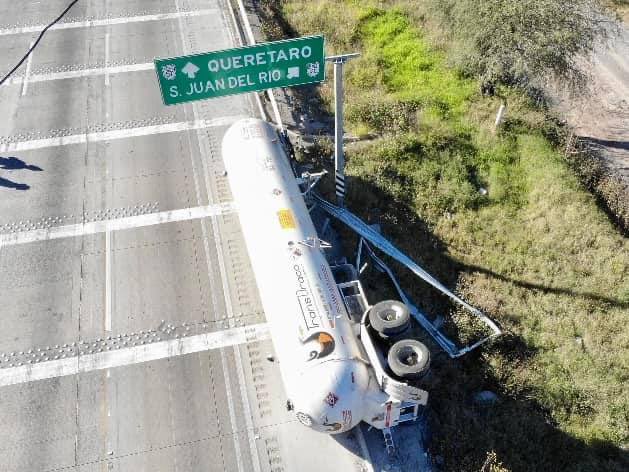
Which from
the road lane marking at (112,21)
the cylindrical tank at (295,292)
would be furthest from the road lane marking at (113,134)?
the road lane marking at (112,21)

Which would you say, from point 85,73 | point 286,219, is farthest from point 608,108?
point 85,73

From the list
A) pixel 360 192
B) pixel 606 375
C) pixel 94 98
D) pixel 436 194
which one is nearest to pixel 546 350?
pixel 606 375

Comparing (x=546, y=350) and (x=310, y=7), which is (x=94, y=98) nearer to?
(x=310, y=7)

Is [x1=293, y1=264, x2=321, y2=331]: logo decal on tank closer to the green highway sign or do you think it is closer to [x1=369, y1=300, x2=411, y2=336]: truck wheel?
[x1=369, y1=300, x2=411, y2=336]: truck wheel

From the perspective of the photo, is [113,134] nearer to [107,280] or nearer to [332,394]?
[107,280]

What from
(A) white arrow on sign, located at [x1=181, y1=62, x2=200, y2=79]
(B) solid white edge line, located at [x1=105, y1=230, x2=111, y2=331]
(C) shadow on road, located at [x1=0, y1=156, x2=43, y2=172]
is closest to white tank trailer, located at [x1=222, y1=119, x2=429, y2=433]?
(A) white arrow on sign, located at [x1=181, y1=62, x2=200, y2=79]
